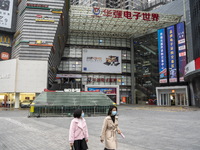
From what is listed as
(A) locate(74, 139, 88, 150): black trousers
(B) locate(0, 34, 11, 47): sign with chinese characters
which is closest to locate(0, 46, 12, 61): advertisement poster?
(B) locate(0, 34, 11, 47): sign with chinese characters

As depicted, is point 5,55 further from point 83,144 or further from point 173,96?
point 83,144


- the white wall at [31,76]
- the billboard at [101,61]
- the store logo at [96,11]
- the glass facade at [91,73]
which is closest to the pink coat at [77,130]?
the white wall at [31,76]

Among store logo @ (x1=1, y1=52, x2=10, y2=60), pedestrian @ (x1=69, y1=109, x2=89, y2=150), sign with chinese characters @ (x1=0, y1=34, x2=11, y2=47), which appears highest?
sign with chinese characters @ (x1=0, y1=34, x2=11, y2=47)

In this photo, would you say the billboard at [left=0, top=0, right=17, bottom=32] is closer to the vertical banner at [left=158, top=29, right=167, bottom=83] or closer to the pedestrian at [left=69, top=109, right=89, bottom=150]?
the vertical banner at [left=158, top=29, right=167, bottom=83]

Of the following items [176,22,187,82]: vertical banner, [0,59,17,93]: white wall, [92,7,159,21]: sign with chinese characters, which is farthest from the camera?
[92,7,159,21]: sign with chinese characters

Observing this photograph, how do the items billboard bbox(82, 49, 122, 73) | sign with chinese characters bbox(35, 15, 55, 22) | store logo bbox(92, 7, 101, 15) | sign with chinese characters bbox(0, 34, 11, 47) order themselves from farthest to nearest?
billboard bbox(82, 49, 122, 73)
sign with chinese characters bbox(0, 34, 11, 47)
store logo bbox(92, 7, 101, 15)
sign with chinese characters bbox(35, 15, 55, 22)

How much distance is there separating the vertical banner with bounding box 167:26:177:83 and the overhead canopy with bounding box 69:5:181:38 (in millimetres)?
4372

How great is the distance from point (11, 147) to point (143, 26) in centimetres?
4540

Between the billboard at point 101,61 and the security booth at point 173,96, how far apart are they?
14084 millimetres

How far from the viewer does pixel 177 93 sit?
41906mm

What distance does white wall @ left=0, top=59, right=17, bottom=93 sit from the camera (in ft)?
117

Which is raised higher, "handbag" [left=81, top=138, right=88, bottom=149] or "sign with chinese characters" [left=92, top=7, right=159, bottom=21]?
"sign with chinese characters" [left=92, top=7, right=159, bottom=21]

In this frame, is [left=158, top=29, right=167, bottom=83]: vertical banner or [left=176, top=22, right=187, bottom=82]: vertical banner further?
[left=158, top=29, right=167, bottom=83]: vertical banner

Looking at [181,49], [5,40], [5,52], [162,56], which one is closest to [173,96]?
[162,56]
